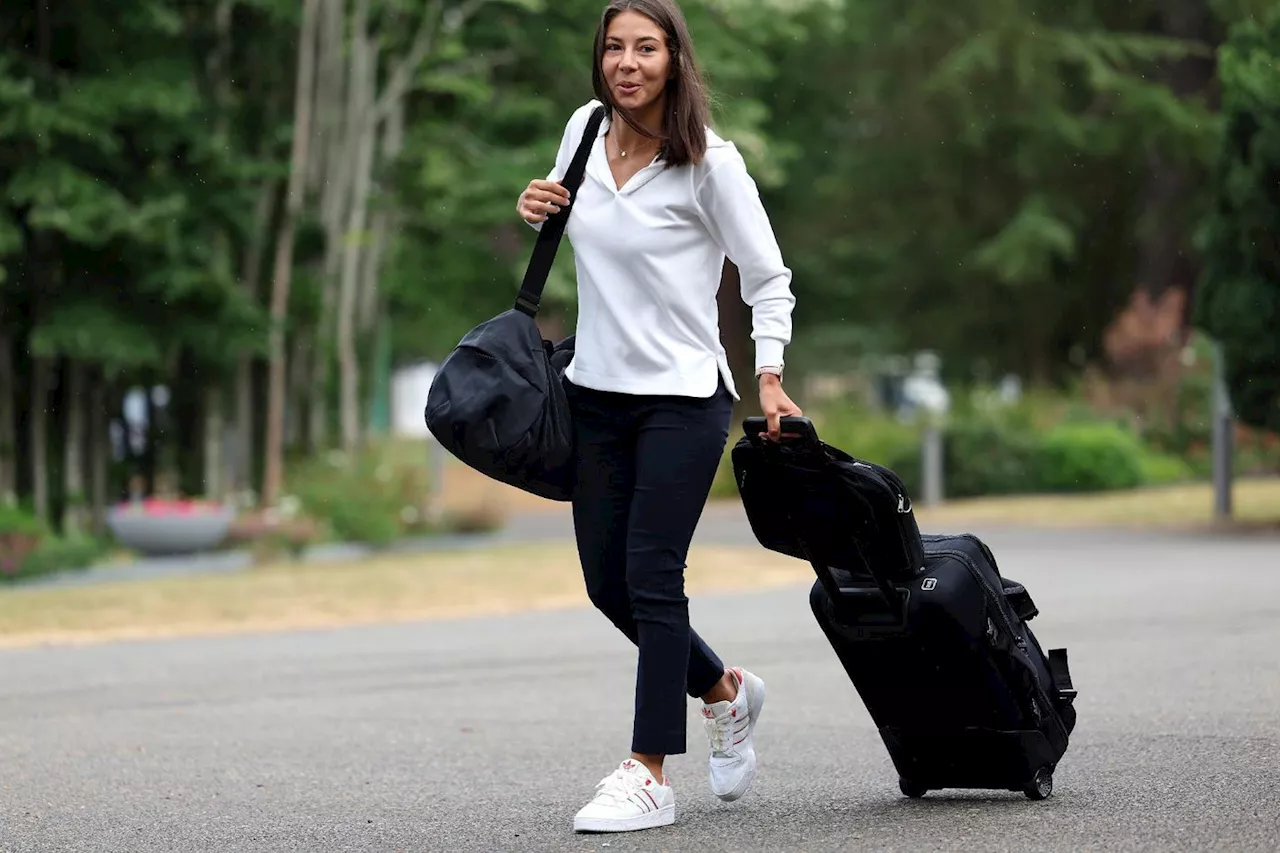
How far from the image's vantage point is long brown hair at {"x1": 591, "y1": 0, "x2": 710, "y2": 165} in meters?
5.07

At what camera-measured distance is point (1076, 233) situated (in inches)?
1500

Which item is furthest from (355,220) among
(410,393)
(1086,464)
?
(410,393)

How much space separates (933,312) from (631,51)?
1400 inches

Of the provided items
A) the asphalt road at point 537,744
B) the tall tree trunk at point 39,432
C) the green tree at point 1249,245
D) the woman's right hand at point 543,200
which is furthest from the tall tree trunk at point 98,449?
the woman's right hand at point 543,200

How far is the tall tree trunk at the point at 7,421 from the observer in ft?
58.5

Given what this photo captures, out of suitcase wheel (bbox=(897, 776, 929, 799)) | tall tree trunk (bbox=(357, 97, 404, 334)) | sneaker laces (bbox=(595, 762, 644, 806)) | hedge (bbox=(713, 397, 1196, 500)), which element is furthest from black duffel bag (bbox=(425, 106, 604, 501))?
hedge (bbox=(713, 397, 1196, 500))

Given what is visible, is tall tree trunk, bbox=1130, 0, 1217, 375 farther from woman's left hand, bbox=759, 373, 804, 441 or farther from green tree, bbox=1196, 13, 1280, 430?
woman's left hand, bbox=759, 373, 804, 441

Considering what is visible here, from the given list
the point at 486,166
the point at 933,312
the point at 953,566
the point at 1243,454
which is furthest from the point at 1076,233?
the point at 953,566

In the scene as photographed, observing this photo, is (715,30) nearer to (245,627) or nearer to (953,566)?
A: (245,627)

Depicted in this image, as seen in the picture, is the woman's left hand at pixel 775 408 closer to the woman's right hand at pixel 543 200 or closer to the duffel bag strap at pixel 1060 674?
the woman's right hand at pixel 543 200

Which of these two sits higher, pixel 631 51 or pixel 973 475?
pixel 631 51

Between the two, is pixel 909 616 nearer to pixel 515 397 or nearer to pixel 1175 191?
pixel 515 397

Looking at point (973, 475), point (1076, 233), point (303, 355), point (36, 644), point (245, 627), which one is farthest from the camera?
point (1076, 233)

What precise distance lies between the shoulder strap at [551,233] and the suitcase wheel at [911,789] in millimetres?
1545
